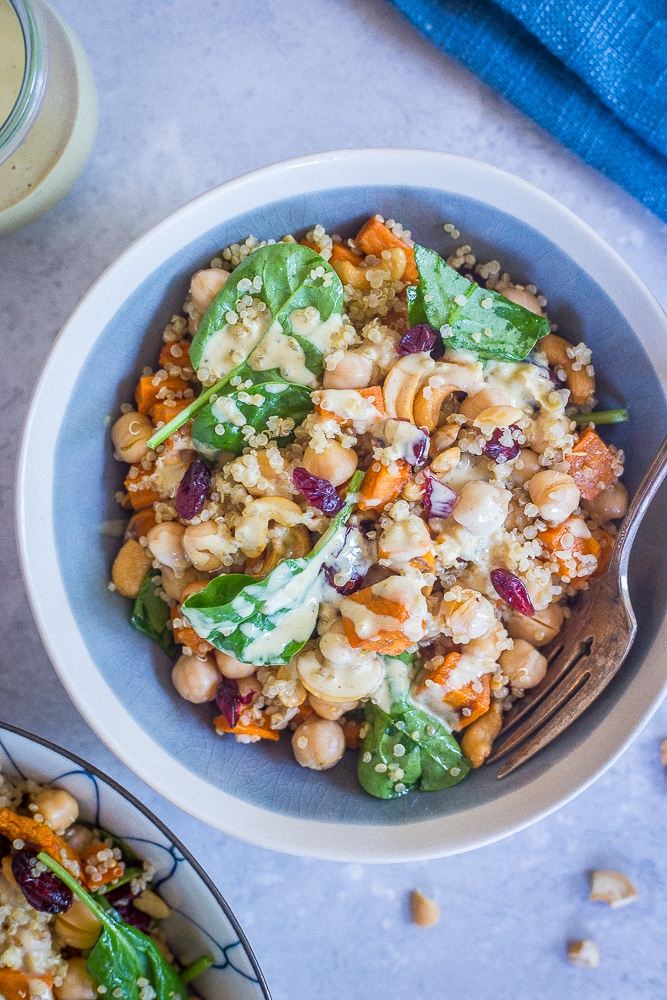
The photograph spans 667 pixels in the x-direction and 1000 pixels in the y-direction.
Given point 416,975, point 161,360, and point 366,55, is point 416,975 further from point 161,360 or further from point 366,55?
point 366,55

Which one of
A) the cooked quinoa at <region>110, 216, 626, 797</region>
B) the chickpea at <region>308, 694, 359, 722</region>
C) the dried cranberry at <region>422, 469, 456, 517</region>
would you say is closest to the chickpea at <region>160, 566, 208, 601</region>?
the cooked quinoa at <region>110, 216, 626, 797</region>

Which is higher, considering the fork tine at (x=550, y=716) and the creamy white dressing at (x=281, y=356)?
the creamy white dressing at (x=281, y=356)

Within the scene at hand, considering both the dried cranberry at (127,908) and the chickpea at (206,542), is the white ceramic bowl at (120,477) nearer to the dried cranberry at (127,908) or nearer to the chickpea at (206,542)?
the chickpea at (206,542)

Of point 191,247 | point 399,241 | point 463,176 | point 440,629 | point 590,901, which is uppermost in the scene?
point 463,176

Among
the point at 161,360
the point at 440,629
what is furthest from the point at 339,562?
the point at 161,360

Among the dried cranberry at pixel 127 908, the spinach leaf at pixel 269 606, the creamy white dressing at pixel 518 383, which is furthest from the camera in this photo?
the dried cranberry at pixel 127 908

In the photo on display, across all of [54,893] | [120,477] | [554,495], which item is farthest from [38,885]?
[554,495]

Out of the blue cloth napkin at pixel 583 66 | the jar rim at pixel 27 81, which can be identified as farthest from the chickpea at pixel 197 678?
the blue cloth napkin at pixel 583 66
